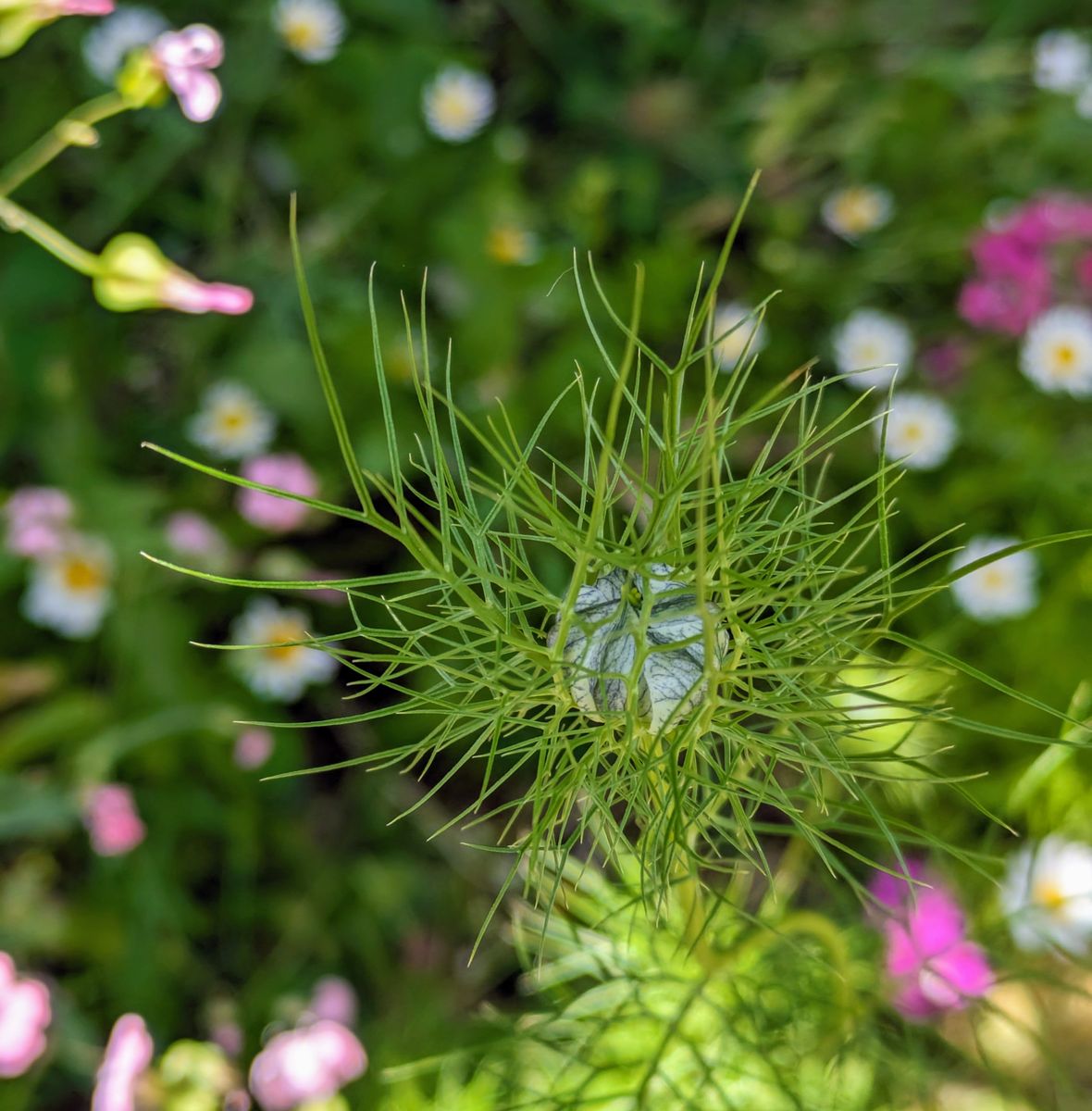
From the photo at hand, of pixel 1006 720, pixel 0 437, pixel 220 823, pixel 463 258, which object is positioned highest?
pixel 463 258

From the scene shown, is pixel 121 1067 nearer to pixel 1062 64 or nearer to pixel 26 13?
pixel 26 13

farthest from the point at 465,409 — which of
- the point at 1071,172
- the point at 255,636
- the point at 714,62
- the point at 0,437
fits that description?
the point at 1071,172

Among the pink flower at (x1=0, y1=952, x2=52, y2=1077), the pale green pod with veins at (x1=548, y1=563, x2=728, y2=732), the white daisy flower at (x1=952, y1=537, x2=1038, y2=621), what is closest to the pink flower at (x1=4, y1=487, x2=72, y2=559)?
the pink flower at (x1=0, y1=952, x2=52, y2=1077)

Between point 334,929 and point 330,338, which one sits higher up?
point 330,338

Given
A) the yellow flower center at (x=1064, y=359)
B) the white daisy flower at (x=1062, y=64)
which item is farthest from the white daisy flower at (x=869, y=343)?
the white daisy flower at (x=1062, y=64)

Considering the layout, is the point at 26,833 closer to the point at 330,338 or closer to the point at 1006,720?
the point at 330,338

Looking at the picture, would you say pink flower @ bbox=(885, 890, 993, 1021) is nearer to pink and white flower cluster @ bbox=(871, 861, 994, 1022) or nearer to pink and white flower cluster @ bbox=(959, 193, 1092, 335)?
pink and white flower cluster @ bbox=(871, 861, 994, 1022)

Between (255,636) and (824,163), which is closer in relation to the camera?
(255,636)
